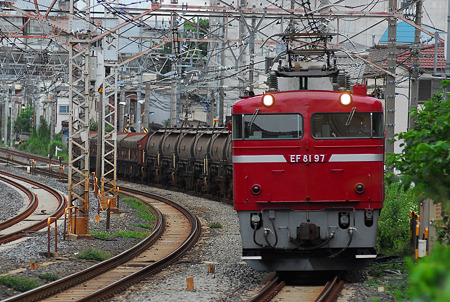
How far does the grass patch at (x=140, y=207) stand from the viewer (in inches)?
957

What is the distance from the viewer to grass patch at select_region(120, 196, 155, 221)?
24.3m

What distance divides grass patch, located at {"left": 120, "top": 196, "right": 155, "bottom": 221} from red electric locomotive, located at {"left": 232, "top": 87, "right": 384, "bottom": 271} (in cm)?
1303

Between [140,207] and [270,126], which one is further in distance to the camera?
[140,207]

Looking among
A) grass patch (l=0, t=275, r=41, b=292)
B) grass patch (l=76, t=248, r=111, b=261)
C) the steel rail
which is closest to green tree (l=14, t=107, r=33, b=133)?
the steel rail

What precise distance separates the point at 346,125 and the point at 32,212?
1642 cm

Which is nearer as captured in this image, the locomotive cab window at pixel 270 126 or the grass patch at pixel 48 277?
the locomotive cab window at pixel 270 126

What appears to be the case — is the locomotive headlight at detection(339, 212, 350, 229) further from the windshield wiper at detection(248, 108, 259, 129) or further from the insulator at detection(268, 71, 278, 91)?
the insulator at detection(268, 71, 278, 91)

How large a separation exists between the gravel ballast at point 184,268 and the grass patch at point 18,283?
14 cm

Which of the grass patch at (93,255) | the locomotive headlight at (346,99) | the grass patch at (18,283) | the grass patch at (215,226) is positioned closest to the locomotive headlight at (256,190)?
Result: the locomotive headlight at (346,99)

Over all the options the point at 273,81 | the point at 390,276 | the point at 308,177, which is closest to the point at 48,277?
the point at 308,177

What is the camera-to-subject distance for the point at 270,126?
11.4 meters

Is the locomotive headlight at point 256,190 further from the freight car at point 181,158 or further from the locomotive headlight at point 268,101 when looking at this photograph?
the freight car at point 181,158

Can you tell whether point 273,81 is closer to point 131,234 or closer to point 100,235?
point 100,235

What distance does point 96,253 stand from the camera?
14883mm
